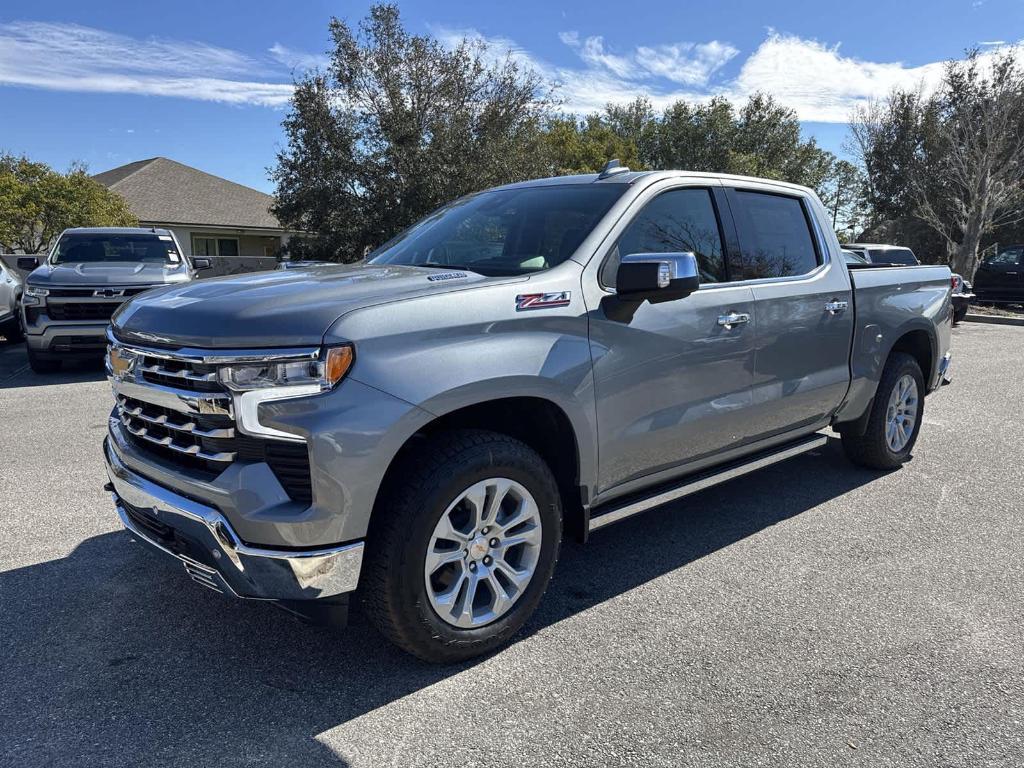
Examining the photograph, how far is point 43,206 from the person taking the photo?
24.4 m

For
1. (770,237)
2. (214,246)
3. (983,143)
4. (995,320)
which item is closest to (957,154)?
(983,143)

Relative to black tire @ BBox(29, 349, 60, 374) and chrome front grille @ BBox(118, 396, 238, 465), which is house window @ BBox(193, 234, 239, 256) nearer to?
black tire @ BBox(29, 349, 60, 374)

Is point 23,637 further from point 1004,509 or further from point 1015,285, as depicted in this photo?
point 1015,285

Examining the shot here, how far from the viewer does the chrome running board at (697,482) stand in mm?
3385

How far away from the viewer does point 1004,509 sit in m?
4.70

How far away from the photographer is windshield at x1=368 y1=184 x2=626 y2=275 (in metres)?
3.44

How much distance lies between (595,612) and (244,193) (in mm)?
35684

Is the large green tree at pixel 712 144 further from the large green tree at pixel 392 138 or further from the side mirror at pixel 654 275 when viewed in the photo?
the side mirror at pixel 654 275

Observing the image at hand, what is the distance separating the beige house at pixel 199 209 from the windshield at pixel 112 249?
1918 centimetres

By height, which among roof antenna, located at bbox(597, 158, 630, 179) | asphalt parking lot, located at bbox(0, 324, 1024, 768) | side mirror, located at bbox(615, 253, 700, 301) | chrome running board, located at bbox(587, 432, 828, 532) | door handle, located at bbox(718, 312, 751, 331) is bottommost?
asphalt parking lot, located at bbox(0, 324, 1024, 768)

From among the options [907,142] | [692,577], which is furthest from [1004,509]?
[907,142]

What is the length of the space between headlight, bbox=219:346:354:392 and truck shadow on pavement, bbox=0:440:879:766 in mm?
907

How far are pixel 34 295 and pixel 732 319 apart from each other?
8350 millimetres

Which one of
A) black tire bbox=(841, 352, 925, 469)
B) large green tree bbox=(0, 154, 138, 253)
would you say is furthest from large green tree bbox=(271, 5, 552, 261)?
black tire bbox=(841, 352, 925, 469)
